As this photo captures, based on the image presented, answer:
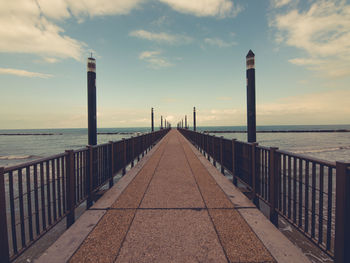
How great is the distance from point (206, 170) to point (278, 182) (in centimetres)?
408

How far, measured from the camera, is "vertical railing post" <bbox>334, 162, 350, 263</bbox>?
2178 millimetres

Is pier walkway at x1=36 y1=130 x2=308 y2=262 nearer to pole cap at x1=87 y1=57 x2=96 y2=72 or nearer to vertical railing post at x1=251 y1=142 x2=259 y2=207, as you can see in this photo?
vertical railing post at x1=251 y1=142 x2=259 y2=207

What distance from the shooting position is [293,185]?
530 centimetres

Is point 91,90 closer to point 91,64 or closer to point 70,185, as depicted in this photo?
point 91,64

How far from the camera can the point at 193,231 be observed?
10.8 feet

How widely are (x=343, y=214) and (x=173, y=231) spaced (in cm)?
230

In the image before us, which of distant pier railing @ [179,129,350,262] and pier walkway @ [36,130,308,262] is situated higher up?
distant pier railing @ [179,129,350,262]

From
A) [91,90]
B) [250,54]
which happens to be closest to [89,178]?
[91,90]

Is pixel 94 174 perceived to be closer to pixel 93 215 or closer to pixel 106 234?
pixel 93 215

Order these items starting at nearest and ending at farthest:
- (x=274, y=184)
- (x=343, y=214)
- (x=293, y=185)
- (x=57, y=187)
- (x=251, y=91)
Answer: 1. (x=343, y=214)
2. (x=57, y=187)
3. (x=274, y=184)
4. (x=293, y=185)
5. (x=251, y=91)

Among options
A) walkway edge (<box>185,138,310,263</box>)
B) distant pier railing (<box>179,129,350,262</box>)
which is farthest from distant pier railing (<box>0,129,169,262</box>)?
distant pier railing (<box>179,129,350,262</box>)

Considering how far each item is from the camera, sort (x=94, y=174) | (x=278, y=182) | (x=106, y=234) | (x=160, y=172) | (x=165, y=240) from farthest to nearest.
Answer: (x=160, y=172)
(x=94, y=174)
(x=278, y=182)
(x=106, y=234)
(x=165, y=240)

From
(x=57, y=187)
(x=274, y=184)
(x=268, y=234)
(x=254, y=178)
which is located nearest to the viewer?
(x=268, y=234)

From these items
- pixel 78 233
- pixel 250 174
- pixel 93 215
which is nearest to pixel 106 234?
pixel 78 233
